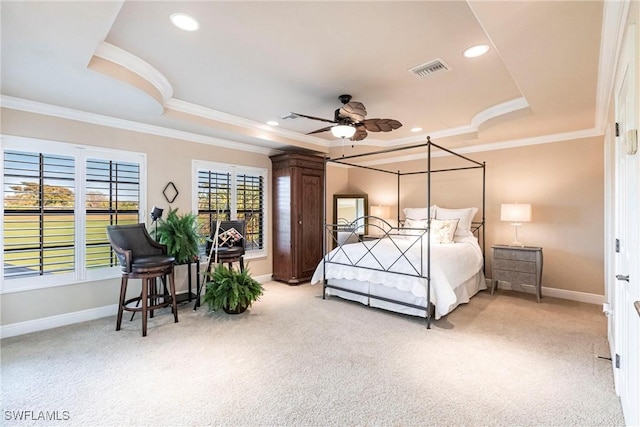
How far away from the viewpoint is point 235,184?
5027 mm

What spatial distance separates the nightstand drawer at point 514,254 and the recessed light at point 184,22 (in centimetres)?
453

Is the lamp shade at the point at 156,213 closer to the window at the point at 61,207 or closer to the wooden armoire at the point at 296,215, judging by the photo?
the window at the point at 61,207

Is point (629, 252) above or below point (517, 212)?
below

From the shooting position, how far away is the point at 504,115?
3719mm

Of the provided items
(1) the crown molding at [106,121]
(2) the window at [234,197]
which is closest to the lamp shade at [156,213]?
(2) the window at [234,197]

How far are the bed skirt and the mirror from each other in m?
2.24

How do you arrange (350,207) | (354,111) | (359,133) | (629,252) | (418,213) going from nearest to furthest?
(629,252) → (354,111) → (359,133) → (418,213) → (350,207)

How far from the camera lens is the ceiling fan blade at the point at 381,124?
322cm

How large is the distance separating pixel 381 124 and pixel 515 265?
287 centimetres

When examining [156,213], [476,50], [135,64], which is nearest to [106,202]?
[156,213]

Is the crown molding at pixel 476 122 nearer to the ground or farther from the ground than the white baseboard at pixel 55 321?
farther from the ground

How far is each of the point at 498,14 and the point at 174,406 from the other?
9.99ft

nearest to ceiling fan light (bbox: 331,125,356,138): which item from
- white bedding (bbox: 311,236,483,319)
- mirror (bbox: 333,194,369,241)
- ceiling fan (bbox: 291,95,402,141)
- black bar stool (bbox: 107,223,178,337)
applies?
ceiling fan (bbox: 291,95,402,141)

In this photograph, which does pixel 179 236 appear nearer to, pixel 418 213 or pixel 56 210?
pixel 56 210
